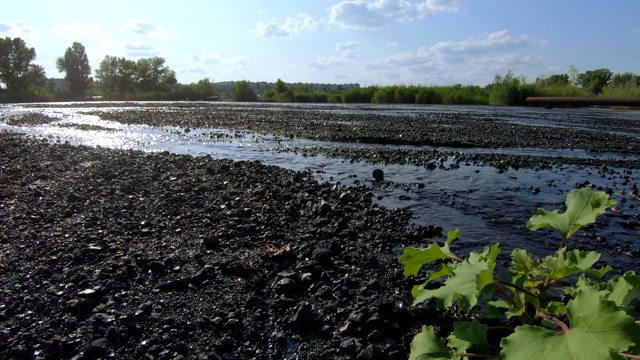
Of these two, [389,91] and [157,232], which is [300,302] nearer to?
[157,232]

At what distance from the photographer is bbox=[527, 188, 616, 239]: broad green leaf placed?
173 cm

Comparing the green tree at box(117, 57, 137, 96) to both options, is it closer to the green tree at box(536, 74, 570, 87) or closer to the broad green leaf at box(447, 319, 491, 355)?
the green tree at box(536, 74, 570, 87)

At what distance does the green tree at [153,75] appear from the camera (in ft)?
277

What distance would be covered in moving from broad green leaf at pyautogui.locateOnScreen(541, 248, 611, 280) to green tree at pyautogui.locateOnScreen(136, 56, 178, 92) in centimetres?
9061

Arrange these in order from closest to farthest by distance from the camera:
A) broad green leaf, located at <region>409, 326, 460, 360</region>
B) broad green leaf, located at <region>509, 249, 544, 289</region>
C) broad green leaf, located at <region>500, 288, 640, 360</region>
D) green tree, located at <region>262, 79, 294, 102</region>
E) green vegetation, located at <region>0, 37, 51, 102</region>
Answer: broad green leaf, located at <region>500, 288, 640, 360</region> → broad green leaf, located at <region>409, 326, 460, 360</region> → broad green leaf, located at <region>509, 249, 544, 289</region> → green tree, located at <region>262, 79, 294, 102</region> → green vegetation, located at <region>0, 37, 51, 102</region>

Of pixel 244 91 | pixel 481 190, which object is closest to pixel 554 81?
pixel 244 91

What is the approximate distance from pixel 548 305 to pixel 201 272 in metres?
2.98

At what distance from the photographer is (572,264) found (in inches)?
64.1

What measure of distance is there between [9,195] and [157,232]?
3.26m

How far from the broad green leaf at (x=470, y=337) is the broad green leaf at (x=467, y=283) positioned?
0.15 meters

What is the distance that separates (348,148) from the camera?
1177cm

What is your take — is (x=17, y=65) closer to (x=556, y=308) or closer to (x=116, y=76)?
(x=116, y=76)

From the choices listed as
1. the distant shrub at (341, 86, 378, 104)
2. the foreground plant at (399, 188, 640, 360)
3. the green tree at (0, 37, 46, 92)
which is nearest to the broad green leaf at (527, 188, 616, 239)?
the foreground plant at (399, 188, 640, 360)

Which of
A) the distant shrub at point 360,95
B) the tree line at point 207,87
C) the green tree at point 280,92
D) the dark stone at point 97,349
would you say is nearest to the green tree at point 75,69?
the tree line at point 207,87
